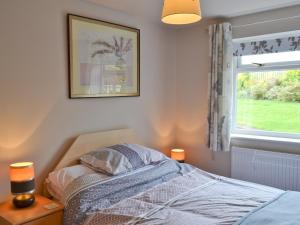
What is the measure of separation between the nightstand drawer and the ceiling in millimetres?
1917

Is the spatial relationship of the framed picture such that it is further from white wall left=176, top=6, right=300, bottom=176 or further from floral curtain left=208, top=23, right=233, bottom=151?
floral curtain left=208, top=23, right=233, bottom=151

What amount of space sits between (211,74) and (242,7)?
31.1 inches

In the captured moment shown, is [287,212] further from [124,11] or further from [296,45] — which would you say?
[124,11]

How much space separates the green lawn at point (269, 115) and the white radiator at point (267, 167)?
0.36 m

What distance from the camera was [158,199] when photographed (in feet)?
6.86

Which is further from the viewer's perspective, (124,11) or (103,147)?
(124,11)

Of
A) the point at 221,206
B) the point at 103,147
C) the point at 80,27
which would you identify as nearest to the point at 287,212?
the point at 221,206

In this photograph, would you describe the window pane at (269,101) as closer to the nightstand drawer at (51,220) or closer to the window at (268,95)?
the window at (268,95)

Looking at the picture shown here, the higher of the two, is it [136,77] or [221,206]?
[136,77]

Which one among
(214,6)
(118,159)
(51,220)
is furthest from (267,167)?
(51,220)

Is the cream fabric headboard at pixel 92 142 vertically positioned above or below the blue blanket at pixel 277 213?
above

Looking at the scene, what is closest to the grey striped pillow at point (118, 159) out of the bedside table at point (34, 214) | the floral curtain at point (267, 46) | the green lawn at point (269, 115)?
the bedside table at point (34, 214)

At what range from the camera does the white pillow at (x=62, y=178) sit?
88.9 inches

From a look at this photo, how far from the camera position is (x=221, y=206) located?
198 cm
